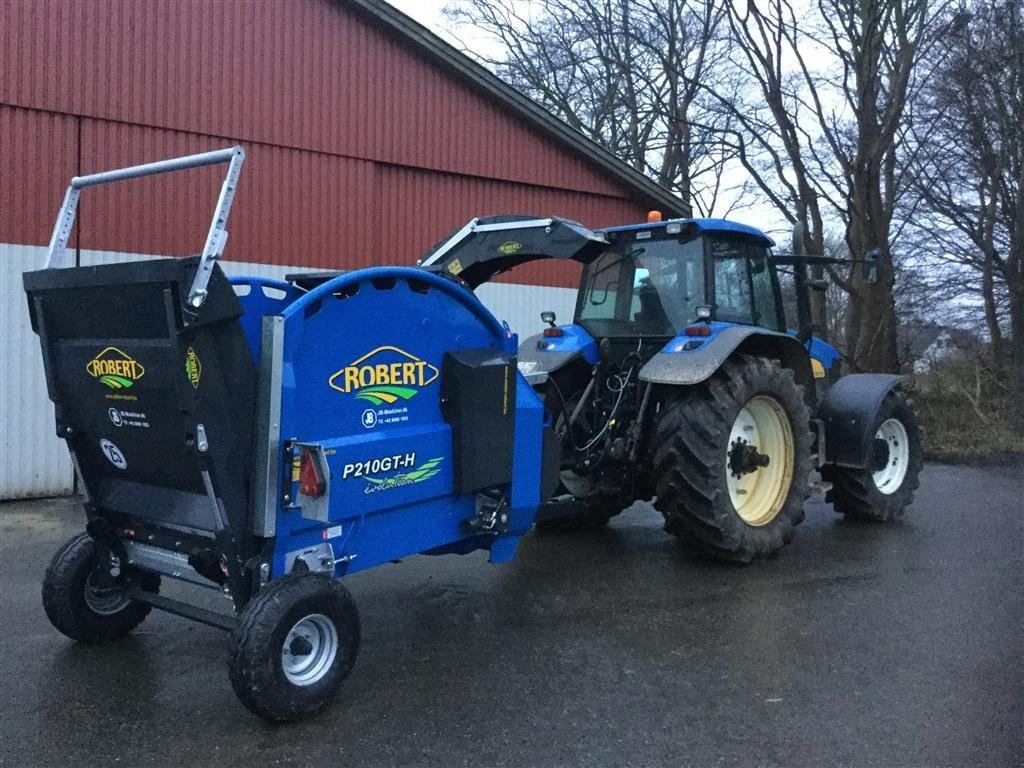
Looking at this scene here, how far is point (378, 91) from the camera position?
10.1 meters

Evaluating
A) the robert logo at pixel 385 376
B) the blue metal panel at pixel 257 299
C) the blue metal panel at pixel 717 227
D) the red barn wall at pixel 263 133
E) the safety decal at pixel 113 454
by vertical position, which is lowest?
the safety decal at pixel 113 454

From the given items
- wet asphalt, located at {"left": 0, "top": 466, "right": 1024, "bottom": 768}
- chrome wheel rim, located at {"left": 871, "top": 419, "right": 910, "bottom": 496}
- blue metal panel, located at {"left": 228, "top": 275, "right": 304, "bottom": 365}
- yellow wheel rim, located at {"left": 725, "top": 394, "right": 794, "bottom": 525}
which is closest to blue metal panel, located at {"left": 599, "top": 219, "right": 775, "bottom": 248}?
yellow wheel rim, located at {"left": 725, "top": 394, "right": 794, "bottom": 525}

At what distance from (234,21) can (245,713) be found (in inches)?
300

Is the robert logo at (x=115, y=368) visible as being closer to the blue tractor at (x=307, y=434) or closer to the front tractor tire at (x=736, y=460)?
the blue tractor at (x=307, y=434)

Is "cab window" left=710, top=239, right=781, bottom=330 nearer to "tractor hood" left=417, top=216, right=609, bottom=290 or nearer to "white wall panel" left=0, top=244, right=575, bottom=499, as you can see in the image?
"tractor hood" left=417, top=216, right=609, bottom=290

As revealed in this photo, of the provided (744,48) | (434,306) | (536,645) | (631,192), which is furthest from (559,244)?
(744,48)

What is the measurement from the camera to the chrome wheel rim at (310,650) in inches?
140

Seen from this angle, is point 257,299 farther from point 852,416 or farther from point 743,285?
point 852,416

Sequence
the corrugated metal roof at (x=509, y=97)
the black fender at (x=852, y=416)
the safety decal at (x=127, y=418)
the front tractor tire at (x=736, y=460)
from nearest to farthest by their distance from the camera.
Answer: the safety decal at (x=127, y=418) < the front tractor tire at (x=736, y=460) < the black fender at (x=852, y=416) < the corrugated metal roof at (x=509, y=97)

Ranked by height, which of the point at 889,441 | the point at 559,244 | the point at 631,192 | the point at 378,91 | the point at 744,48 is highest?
the point at 744,48

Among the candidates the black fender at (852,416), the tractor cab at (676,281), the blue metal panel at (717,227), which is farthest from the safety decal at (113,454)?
the black fender at (852,416)

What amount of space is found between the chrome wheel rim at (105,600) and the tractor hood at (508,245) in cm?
226

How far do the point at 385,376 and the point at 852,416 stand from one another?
15.1ft

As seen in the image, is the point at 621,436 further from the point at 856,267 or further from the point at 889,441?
the point at 856,267
